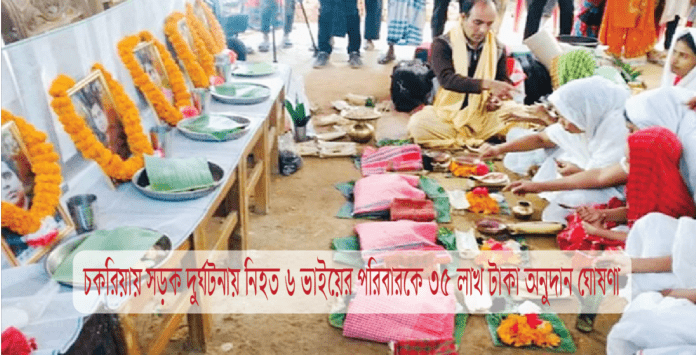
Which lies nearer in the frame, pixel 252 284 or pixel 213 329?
pixel 213 329

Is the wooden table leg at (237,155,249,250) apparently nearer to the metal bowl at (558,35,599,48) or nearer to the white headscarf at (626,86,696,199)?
the white headscarf at (626,86,696,199)

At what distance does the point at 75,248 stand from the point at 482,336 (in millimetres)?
1714

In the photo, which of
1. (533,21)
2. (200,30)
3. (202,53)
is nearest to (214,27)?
(200,30)

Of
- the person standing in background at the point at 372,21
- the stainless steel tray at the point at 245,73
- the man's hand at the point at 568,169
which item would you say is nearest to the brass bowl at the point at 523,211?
the man's hand at the point at 568,169

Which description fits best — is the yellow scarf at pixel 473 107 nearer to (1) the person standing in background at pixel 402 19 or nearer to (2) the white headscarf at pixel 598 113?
(2) the white headscarf at pixel 598 113

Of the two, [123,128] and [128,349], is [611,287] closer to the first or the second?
[128,349]

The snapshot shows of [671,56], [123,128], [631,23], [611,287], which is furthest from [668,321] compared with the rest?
[631,23]

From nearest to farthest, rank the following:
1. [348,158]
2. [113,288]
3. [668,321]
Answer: [113,288] → [668,321] → [348,158]

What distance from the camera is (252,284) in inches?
117

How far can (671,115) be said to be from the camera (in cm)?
281

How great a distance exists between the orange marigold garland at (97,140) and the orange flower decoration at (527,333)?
1.71m

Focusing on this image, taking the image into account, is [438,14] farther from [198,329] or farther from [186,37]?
[198,329]

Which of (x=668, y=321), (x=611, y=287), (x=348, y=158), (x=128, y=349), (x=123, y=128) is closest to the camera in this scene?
(x=128, y=349)

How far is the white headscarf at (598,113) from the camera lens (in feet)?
11.1
